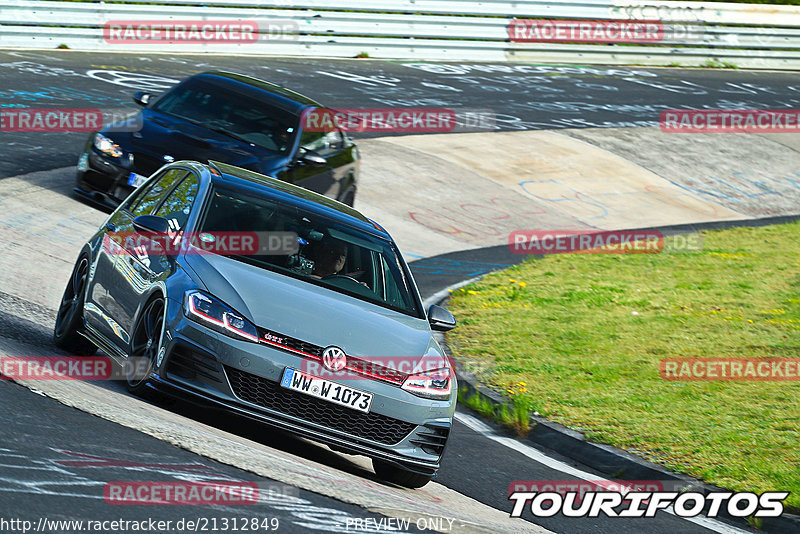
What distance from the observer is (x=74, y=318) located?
26.2 ft

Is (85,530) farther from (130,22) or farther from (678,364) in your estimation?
(130,22)

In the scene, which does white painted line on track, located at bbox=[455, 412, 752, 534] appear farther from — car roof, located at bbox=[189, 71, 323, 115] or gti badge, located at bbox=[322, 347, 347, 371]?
car roof, located at bbox=[189, 71, 323, 115]

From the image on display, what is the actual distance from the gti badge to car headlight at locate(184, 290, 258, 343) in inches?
15.6

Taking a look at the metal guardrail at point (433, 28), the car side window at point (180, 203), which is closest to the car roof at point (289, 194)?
the car side window at point (180, 203)

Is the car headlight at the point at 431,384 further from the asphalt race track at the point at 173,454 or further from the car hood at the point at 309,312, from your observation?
the asphalt race track at the point at 173,454

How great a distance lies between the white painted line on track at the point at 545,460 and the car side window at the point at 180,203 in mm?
2879

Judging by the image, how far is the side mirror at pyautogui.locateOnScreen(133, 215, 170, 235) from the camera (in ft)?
23.5

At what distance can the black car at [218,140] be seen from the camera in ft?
42.2

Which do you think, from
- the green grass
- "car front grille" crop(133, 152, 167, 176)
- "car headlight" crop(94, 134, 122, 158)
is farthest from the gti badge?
"car headlight" crop(94, 134, 122, 158)

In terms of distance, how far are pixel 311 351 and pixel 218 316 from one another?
21.8 inches

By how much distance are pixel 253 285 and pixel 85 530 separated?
245 centimetres

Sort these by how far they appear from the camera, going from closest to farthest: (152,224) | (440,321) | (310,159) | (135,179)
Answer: (152,224) < (440,321) < (135,179) < (310,159)

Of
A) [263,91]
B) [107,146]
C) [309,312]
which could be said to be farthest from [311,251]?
[263,91]

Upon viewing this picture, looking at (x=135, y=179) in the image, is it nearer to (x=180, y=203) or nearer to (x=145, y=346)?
(x=180, y=203)
